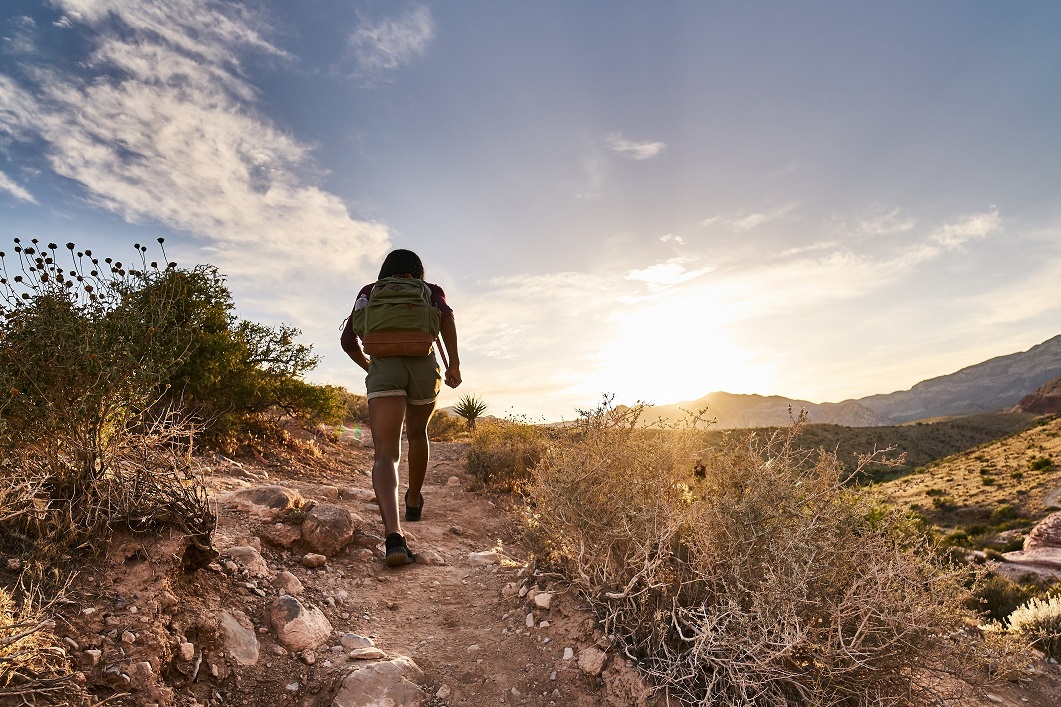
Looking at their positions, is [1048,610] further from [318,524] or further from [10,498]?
[10,498]

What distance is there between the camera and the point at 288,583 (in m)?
2.99

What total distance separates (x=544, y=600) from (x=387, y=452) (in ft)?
4.96

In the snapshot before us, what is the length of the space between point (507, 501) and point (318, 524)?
3627mm

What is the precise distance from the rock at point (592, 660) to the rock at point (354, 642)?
105 centimetres

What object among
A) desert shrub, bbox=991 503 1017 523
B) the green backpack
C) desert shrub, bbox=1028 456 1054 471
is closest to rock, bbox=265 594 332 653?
the green backpack

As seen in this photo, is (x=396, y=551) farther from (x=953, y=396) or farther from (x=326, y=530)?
(x=953, y=396)

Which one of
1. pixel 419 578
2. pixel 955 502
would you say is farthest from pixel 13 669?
pixel 955 502

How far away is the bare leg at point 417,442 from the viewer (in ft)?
13.4

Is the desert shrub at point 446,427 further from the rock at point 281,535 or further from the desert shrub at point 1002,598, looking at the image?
the desert shrub at point 1002,598

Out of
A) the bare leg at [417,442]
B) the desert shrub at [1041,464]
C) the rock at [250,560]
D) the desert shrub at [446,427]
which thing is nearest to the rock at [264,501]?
the rock at [250,560]

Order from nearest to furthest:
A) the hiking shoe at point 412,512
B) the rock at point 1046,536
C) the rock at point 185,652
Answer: the rock at point 185,652
the hiking shoe at point 412,512
the rock at point 1046,536

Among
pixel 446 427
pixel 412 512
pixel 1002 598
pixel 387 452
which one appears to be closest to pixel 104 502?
pixel 387 452

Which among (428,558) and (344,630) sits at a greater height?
(428,558)

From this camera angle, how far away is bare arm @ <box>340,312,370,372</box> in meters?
4.21
